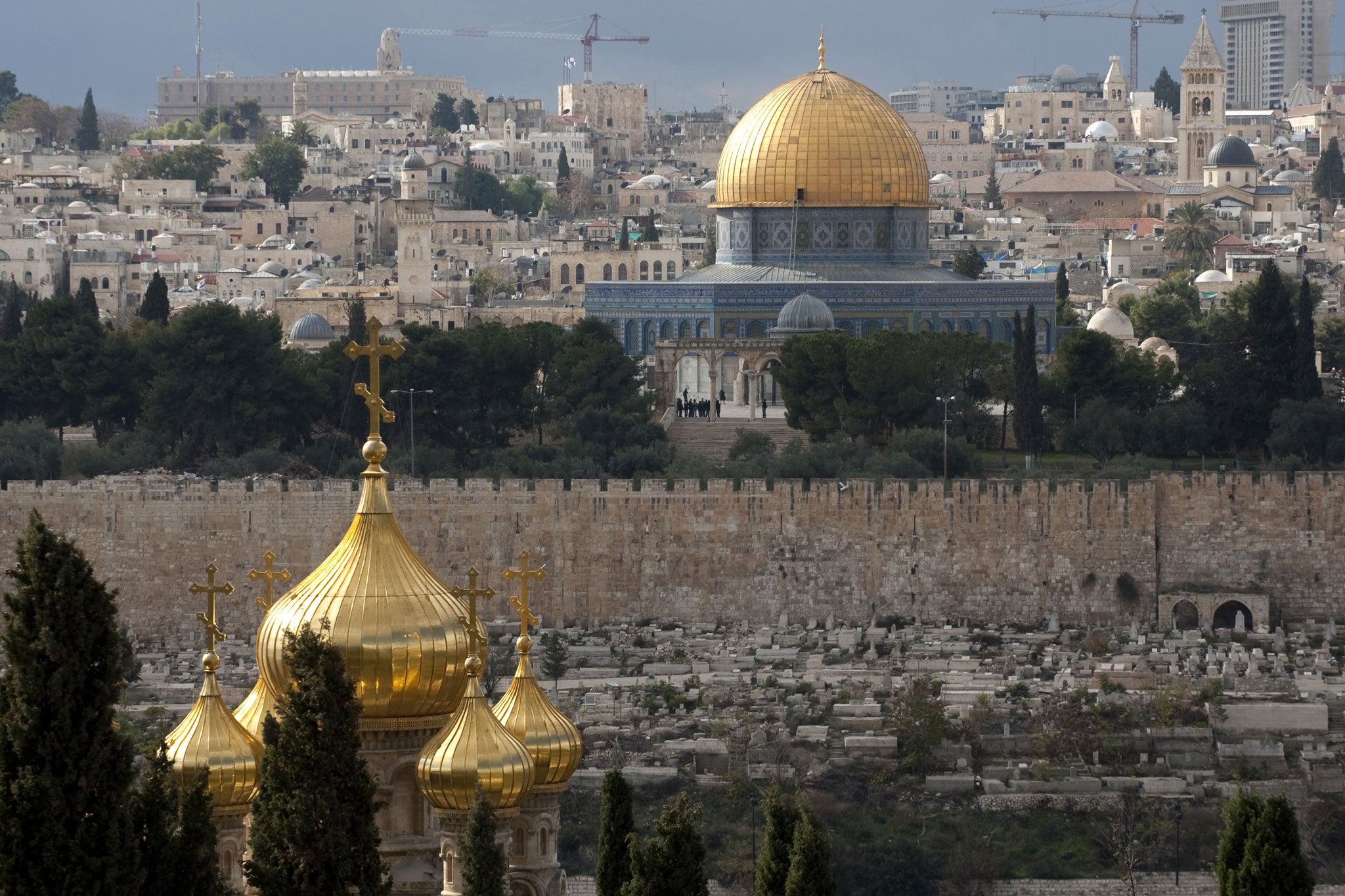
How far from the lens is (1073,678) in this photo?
44.1 meters

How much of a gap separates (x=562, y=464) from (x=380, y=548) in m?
29.1

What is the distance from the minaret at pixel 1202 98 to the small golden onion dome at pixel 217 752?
10972cm

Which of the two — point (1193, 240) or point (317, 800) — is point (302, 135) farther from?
point (317, 800)

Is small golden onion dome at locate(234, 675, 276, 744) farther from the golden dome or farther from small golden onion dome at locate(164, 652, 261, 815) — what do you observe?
the golden dome

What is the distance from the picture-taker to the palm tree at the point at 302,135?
133500mm

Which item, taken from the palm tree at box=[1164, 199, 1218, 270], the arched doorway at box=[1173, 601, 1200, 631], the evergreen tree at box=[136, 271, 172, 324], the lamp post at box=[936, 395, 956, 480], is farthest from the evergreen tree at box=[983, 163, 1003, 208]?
the arched doorway at box=[1173, 601, 1200, 631]

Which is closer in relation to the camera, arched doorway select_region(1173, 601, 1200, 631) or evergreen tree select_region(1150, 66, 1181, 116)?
arched doorway select_region(1173, 601, 1200, 631)

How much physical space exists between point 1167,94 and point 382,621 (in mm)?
145312

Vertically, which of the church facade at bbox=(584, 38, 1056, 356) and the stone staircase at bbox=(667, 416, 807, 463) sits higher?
the church facade at bbox=(584, 38, 1056, 356)

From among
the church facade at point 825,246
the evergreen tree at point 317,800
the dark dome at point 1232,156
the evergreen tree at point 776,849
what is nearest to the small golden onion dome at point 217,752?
the evergreen tree at point 317,800

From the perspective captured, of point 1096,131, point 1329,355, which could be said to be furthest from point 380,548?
point 1096,131

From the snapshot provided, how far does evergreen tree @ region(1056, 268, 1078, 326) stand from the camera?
75.6m

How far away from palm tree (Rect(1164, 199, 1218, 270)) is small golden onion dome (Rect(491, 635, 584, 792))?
78380mm

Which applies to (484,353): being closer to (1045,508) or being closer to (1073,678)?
(1045,508)
